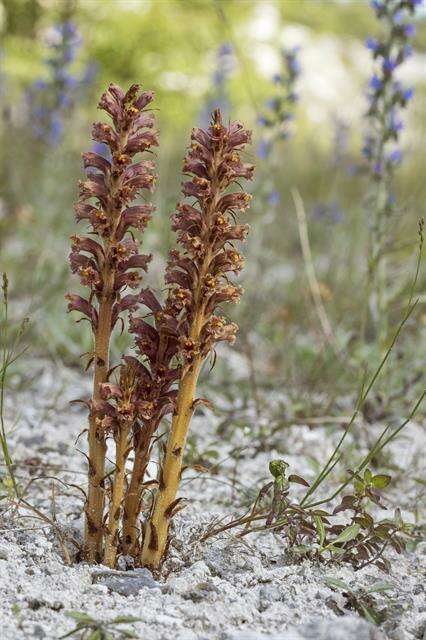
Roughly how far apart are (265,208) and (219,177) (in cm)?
316

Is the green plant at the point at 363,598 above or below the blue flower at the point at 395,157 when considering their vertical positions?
below

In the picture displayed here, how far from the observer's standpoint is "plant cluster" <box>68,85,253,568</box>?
1.79 metres

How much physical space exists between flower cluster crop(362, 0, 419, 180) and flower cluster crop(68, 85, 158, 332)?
79.6 inches

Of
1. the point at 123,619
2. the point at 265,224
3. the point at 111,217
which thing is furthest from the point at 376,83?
the point at 123,619

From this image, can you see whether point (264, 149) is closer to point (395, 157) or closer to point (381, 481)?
point (395, 157)

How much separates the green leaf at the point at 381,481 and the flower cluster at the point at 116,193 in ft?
2.71

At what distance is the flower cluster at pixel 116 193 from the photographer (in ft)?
5.84

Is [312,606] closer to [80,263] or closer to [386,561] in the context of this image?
[386,561]

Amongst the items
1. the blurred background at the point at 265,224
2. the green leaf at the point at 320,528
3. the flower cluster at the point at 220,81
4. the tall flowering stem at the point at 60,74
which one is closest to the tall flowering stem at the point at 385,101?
the blurred background at the point at 265,224

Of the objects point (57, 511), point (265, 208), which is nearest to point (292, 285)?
point (265, 208)

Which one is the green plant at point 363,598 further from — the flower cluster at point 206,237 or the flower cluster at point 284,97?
the flower cluster at point 284,97

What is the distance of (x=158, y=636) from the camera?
5.60 feet

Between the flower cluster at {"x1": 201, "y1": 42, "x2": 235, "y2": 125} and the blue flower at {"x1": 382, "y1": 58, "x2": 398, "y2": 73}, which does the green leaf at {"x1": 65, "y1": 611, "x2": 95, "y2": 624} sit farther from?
the flower cluster at {"x1": 201, "y1": 42, "x2": 235, "y2": 125}

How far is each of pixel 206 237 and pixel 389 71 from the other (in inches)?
86.2
